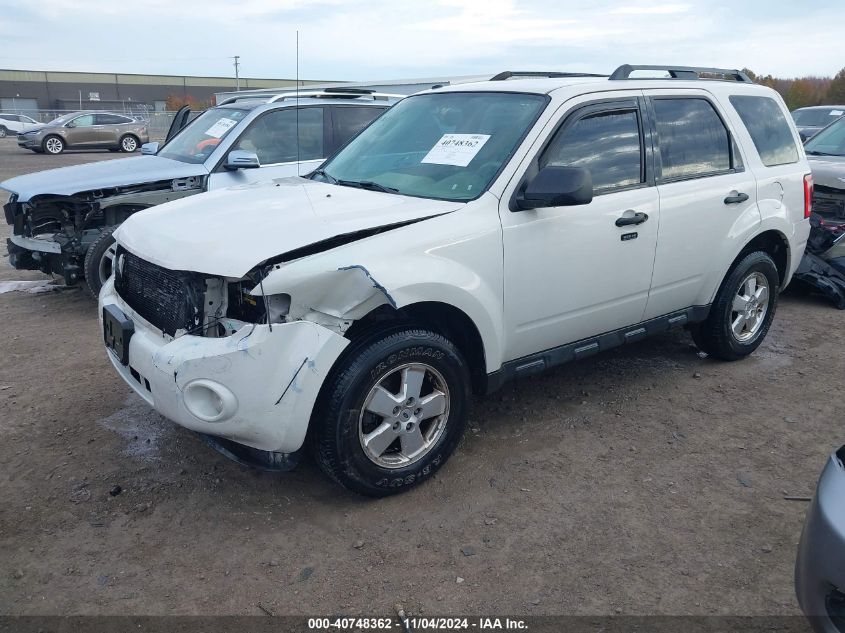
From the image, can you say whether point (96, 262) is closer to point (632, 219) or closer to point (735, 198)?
point (632, 219)

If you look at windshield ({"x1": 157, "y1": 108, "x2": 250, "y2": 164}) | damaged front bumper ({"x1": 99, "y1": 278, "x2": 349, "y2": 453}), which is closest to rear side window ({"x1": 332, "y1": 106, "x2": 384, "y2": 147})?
windshield ({"x1": 157, "y1": 108, "x2": 250, "y2": 164})

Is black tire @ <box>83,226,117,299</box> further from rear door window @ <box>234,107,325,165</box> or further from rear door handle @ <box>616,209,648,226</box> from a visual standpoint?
rear door handle @ <box>616,209,648,226</box>

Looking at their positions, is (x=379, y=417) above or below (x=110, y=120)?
below

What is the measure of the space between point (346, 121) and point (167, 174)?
197 cm

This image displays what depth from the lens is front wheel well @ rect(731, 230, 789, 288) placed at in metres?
5.03

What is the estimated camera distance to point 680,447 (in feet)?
13.2

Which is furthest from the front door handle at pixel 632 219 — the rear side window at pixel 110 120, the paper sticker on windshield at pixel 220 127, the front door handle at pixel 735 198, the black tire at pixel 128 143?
the rear side window at pixel 110 120

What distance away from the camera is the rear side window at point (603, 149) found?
12.6 feet

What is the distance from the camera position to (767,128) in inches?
201

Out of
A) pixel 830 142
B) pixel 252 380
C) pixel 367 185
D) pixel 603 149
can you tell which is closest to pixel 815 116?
pixel 830 142

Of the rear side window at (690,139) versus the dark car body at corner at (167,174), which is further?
the dark car body at corner at (167,174)

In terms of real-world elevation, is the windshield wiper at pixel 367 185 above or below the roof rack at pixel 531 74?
below

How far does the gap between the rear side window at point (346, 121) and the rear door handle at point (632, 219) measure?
4.09 meters

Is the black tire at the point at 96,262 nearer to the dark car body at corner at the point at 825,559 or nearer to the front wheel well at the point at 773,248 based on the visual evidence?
the front wheel well at the point at 773,248
